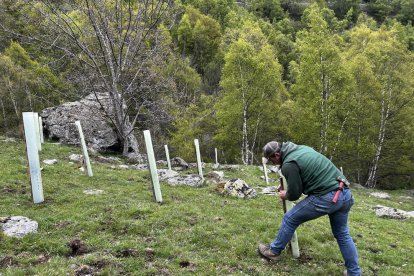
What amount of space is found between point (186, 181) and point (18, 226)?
26.2ft

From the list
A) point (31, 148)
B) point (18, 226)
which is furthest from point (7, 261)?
point (31, 148)

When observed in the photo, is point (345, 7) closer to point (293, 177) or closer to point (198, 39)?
point (198, 39)

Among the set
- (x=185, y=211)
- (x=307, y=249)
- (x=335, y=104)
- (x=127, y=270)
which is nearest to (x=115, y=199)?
(x=185, y=211)

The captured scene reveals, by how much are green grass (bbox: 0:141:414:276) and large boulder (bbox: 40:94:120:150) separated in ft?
41.5

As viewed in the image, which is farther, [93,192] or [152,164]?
[93,192]

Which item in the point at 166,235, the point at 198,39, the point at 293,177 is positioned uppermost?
the point at 198,39

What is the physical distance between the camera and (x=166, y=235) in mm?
9250

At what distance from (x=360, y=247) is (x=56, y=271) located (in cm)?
777

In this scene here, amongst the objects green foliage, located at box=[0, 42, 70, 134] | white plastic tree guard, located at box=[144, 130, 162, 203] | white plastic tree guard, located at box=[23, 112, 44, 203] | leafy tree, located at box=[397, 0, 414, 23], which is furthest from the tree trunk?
leafy tree, located at box=[397, 0, 414, 23]

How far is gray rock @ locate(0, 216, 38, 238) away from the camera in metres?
8.56

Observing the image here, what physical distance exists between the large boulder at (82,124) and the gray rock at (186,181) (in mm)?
12188

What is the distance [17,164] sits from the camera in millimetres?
16031

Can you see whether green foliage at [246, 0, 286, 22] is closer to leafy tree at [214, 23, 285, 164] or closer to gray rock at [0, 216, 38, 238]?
leafy tree at [214, 23, 285, 164]

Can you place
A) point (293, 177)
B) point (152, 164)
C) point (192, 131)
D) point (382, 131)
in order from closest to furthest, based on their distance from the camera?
point (293, 177), point (152, 164), point (382, 131), point (192, 131)
